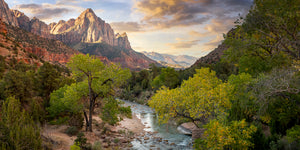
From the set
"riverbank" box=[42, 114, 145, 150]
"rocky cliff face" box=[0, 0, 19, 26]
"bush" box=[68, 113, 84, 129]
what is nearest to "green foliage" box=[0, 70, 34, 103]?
"riverbank" box=[42, 114, 145, 150]

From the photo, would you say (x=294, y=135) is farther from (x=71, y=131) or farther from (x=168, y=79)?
(x=168, y=79)

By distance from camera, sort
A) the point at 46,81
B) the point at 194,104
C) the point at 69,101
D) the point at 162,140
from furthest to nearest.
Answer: the point at 46,81 < the point at 162,140 < the point at 69,101 < the point at 194,104

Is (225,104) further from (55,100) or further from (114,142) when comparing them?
(55,100)

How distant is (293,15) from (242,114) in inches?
324

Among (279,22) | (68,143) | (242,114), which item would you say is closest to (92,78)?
(68,143)

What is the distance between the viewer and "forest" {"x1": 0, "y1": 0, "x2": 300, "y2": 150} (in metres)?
10.0

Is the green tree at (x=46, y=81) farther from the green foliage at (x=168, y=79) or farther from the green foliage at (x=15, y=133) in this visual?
the green foliage at (x=168, y=79)

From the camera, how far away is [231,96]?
15398mm

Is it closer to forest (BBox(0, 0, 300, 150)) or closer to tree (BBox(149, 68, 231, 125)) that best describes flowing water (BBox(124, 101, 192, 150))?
forest (BBox(0, 0, 300, 150))

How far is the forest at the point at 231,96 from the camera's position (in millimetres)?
10031

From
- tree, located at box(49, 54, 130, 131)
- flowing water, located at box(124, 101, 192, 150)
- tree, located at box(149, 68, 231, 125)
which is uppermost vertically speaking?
tree, located at box(49, 54, 130, 131)

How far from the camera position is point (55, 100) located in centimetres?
2166

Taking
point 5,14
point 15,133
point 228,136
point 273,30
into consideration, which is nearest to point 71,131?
point 15,133

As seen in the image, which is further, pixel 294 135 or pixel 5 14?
pixel 5 14
